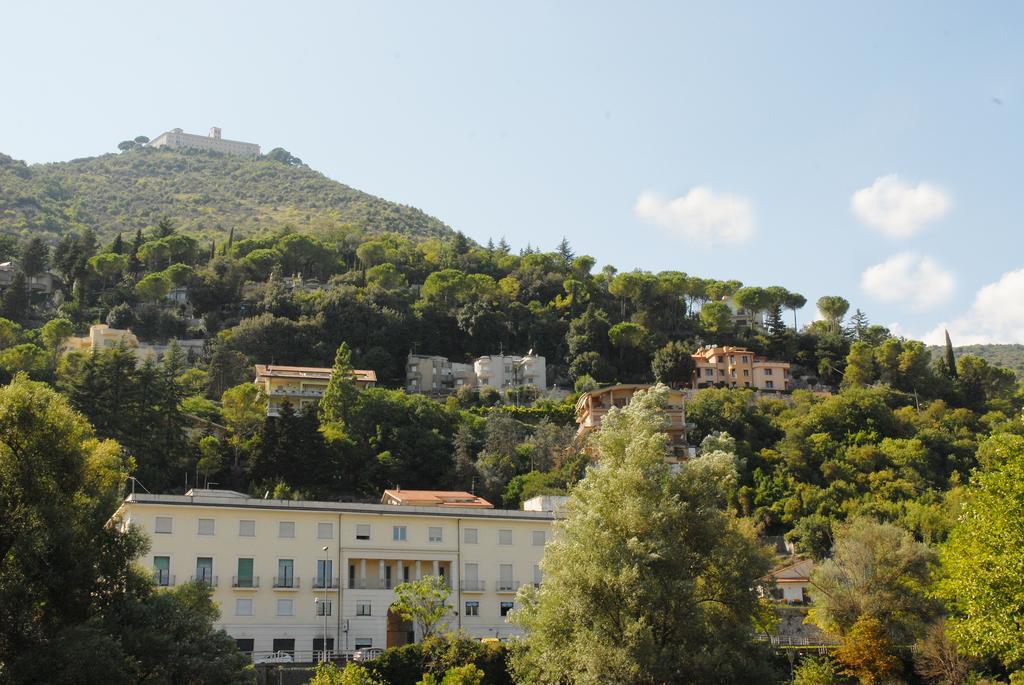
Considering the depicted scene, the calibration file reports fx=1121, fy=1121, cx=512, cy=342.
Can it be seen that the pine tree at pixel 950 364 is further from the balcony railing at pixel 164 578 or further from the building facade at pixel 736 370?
the balcony railing at pixel 164 578

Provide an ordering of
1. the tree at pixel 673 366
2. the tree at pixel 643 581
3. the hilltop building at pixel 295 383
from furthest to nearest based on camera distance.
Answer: the tree at pixel 673 366 → the hilltop building at pixel 295 383 → the tree at pixel 643 581

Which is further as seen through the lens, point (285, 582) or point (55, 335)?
point (55, 335)

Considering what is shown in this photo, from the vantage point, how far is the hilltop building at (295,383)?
90.4 meters

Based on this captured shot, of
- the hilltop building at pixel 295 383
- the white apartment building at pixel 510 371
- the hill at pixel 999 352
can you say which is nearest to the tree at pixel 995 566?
the hilltop building at pixel 295 383

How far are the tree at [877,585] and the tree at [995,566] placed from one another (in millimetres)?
7509

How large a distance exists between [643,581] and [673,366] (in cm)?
6827

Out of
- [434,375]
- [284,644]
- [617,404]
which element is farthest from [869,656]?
[434,375]

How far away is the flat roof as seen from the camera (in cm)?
4500

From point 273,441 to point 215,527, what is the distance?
23.1 meters

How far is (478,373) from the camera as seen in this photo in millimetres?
101250

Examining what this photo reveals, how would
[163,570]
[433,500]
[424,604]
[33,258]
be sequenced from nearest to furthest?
1. [424,604]
2. [163,570]
3. [433,500]
4. [33,258]

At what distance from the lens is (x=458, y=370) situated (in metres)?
103

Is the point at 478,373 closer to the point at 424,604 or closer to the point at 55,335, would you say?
the point at 55,335

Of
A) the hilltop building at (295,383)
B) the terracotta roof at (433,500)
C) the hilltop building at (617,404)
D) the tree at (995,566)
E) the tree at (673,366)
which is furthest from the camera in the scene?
the tree at (673,366)
